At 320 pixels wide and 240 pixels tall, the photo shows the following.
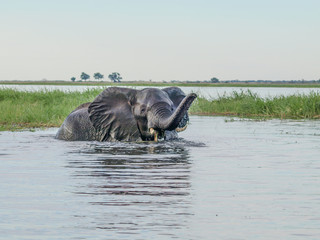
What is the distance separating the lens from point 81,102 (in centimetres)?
2659

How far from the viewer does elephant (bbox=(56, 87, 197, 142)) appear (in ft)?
49.8

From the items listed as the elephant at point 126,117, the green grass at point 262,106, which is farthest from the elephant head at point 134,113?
the green grass at point 262,106

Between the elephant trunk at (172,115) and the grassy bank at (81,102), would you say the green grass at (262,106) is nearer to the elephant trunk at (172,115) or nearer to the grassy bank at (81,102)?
the grassy bank at (81,102)

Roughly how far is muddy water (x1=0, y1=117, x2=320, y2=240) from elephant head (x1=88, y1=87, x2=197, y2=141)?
1.39 ft

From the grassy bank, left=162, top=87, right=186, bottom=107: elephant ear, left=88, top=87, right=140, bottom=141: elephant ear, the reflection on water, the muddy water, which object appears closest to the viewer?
the muddy water

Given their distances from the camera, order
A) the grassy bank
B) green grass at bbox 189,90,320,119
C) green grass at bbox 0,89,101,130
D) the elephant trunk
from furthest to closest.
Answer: green grass at bbox 189,90,320,119
the grassy bank
green grass at bbox 0,89,101,130
the elephant trunk

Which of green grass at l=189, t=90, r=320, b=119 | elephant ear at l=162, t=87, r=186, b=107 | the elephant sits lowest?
green grass at l=189, t=90, r=320, b=119

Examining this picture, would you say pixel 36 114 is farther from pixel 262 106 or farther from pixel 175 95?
pixel 262 106

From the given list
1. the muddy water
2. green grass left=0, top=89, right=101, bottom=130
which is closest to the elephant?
the muddy water

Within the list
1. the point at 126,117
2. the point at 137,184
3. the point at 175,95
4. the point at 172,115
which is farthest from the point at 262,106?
the point at 137,184

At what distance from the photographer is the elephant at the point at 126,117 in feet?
49.8

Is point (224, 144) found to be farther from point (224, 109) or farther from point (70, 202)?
point (224, 109)

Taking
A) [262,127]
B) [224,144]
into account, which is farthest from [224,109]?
[224,144]

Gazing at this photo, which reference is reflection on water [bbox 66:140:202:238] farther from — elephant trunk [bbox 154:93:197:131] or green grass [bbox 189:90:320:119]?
green grass [bbox 189:90:320:119]
